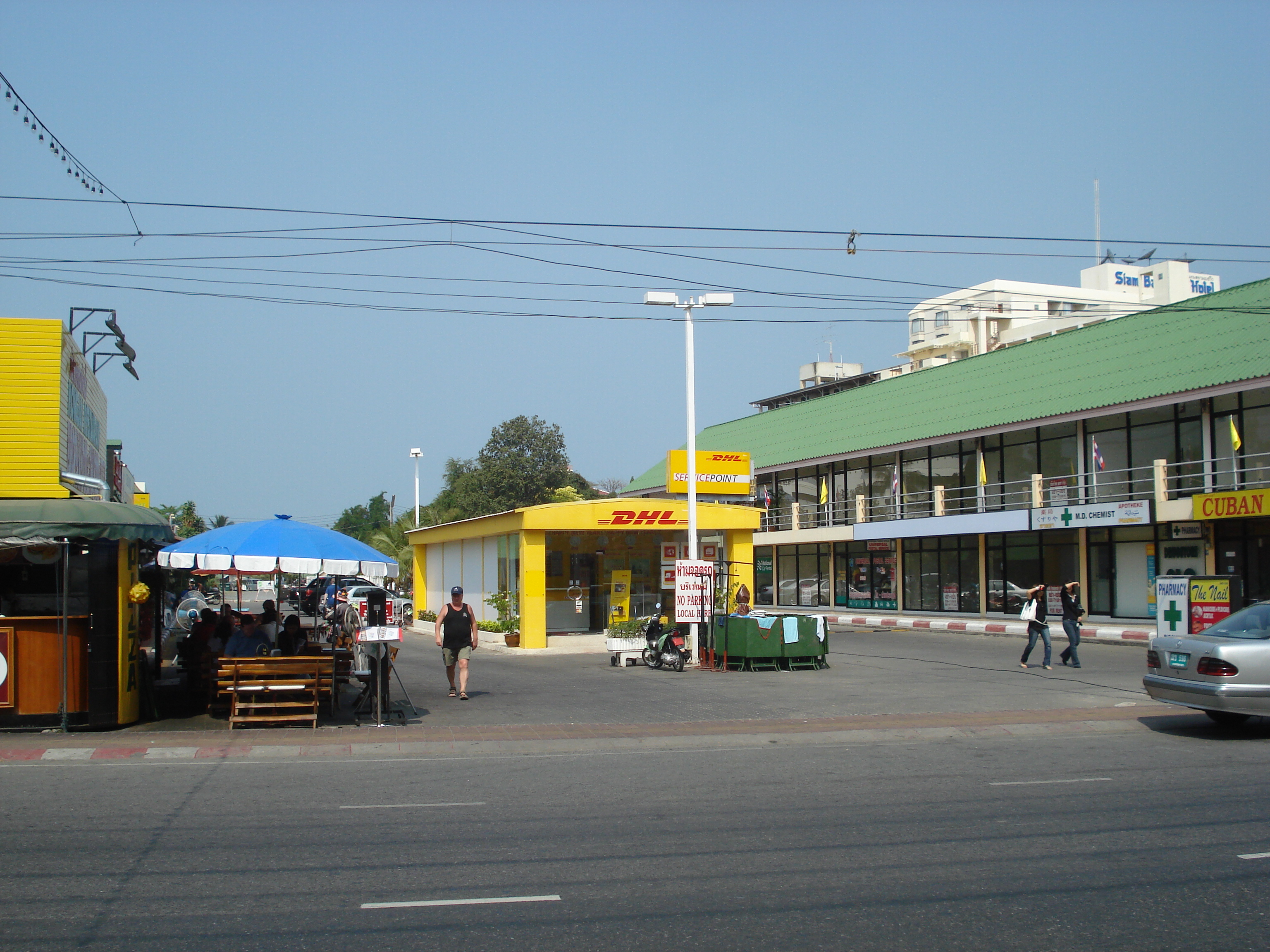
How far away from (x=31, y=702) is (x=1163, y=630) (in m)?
20.3

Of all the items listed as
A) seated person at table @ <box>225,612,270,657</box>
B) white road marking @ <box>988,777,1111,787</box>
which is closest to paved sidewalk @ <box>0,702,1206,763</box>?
seated person at table @ <box>225,612,270,657</box>

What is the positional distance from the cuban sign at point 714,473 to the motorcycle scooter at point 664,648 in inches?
143

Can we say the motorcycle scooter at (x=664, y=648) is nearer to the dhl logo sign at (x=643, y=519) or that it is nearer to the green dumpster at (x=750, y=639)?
the green dumpster at (x=750, y=639)

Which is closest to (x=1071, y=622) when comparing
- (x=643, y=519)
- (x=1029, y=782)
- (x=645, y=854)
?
(x=643, y=519)

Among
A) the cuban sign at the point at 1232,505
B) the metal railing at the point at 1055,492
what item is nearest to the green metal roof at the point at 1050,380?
the metal railing at the point at 1055,492

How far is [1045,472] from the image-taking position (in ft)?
113

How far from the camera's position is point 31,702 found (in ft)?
43.6

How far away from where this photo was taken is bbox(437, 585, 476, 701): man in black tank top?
648 inches

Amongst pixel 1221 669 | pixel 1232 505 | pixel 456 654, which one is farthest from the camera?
pixel 1232 505

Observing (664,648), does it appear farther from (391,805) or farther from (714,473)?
(391,805)

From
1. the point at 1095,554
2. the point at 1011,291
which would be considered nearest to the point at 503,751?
the point at 1095,554

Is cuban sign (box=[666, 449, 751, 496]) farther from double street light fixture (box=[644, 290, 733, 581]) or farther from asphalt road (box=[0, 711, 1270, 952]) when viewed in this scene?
asphalt road (box=[0, 711, 1270, 952])

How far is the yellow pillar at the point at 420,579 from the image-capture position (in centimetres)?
3988

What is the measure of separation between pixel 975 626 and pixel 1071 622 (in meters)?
11.7
